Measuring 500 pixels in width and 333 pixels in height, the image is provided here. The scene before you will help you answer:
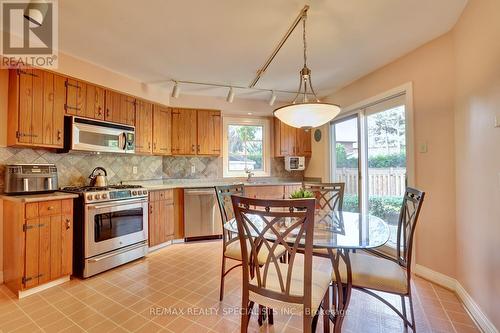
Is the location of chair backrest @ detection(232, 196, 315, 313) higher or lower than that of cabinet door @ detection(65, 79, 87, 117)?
lower

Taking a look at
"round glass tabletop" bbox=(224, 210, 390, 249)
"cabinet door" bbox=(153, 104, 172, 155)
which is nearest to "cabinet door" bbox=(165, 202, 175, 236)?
"cabinet door" bbox=(153, 104, 172, 155)

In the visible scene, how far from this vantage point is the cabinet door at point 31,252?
7.05ft

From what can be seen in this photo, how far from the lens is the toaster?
92.4 inches

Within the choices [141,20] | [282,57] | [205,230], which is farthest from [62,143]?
[282,57]

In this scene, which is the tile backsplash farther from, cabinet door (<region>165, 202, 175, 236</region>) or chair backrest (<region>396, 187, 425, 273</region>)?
chair backrest (<region>396, 187, 425, 273</region>)

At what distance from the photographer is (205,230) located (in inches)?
150

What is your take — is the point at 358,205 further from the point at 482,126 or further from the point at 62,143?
the point at 62,143

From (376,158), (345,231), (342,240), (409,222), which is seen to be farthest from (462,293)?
(376,158)

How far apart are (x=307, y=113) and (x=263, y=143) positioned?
9.47ft

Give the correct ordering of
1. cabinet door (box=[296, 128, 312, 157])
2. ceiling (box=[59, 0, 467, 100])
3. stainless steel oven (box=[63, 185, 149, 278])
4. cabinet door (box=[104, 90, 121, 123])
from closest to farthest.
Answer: ceiling (box=[59, 0, 467, 100])
stainless steel oven (box=[63, 185, 149, 278])
cabinet door (box=[104, 90, 121, 123])
cabinet door (box=[296, 128, 312, 157])

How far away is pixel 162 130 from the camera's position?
385 cm

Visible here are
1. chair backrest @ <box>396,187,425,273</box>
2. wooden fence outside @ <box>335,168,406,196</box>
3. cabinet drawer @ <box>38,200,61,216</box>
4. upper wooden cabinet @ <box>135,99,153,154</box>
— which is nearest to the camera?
chair backrest @ <box>396,187,425,273</box>

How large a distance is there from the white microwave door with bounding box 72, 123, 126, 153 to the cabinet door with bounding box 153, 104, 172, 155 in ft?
1.95

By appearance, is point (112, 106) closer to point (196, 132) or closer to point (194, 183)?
point (196, 132)
